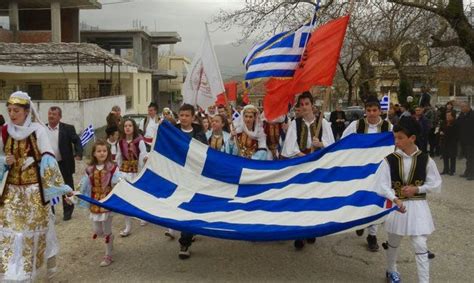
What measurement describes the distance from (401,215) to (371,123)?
5.91 ft

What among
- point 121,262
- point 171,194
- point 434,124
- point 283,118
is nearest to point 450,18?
point 434,124

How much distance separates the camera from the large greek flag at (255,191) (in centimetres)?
491

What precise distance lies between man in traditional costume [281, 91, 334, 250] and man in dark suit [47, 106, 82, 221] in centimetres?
375

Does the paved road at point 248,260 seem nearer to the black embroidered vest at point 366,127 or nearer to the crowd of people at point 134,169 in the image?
the crowd of people at point 134,169

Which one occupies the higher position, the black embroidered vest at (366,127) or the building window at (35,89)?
the building window at (35,89)

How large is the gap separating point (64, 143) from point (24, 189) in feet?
11.2

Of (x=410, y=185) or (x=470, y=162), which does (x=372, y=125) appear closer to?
(x=410, y=185)

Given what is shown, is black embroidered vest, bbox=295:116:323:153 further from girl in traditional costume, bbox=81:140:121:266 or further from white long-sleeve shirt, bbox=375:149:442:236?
girl in traditional costume, bbox=81:140:121:266

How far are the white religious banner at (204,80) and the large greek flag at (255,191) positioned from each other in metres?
0.98

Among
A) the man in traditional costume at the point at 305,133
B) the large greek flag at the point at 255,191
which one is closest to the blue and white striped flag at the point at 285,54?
the man in traditional costume at the point at 305,133

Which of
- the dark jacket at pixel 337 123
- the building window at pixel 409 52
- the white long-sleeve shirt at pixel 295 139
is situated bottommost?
the dark jacket at pixel 337 123

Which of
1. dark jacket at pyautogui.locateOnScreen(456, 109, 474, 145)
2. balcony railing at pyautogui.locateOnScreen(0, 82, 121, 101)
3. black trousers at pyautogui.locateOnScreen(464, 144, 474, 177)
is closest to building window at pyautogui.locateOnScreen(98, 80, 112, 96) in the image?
balcony railing at pyautogui.locateOnScreen(0, 82, 121, 101)

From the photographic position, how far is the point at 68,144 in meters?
8.04

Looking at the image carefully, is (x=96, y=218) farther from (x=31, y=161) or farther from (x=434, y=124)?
(x=434, y=124)
